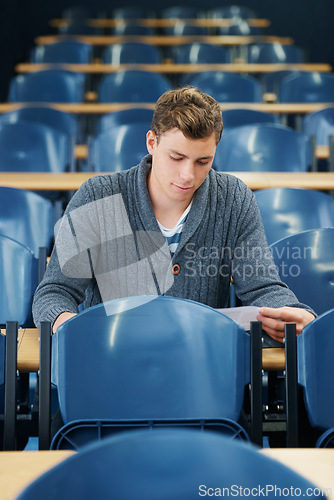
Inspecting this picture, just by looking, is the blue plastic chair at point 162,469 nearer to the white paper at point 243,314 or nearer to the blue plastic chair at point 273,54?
the white paper at point 243,314

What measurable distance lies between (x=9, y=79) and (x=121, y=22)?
1.74 m

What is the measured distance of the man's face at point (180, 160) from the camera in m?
1.81

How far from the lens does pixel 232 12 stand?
819cm

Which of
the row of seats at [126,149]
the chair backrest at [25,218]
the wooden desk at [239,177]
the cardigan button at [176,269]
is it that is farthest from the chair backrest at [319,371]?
the row of seats at [126,149]

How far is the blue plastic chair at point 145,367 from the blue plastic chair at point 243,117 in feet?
9.93

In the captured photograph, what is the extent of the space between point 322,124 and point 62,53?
10.6 ft

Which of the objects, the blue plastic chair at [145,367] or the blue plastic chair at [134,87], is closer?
the blue plastic chair at [145,367]

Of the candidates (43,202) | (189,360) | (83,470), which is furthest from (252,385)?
(43,202)

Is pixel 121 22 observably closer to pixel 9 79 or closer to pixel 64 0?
pixel 64 0

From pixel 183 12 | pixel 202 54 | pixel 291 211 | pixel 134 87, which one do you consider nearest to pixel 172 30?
pixel 183 12

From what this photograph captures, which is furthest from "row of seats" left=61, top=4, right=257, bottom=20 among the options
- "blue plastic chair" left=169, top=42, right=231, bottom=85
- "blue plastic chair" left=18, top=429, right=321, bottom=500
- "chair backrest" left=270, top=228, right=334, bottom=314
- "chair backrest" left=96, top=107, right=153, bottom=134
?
"blue plastic chair" left=18, top=429, right=321, bottom=500

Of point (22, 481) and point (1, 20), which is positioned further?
point (1, 20)

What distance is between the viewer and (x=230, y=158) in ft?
12.3

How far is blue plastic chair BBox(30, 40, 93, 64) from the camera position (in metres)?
6.81
